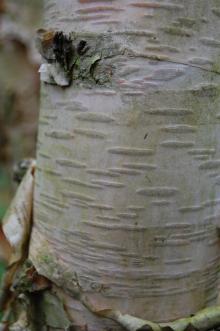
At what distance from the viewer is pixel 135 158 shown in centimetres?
68

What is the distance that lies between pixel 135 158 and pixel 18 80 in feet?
9.29

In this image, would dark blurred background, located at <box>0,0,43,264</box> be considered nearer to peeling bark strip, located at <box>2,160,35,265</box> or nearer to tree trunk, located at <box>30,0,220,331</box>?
peeling bark strip, located at <box>2,160,35,265</box>

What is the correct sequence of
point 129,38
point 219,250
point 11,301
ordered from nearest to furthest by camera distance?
point 129,38
point 219,250
point 11,301

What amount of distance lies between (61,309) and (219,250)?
270mm

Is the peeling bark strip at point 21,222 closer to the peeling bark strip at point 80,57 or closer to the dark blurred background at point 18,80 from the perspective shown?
the peeling bark strip at point 80,57

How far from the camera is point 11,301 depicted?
0.87 meters

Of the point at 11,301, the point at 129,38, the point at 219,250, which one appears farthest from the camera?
the point at 11,301

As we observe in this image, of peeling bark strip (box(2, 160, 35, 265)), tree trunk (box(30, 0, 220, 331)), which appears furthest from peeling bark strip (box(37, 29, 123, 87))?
peeling bark strip (box(2, 160, 35, 265))

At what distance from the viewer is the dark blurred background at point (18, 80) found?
3225 millimetres

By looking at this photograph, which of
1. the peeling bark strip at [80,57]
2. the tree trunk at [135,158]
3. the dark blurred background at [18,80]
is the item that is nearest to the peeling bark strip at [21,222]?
the tree trunk at [135,158]

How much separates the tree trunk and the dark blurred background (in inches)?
97.2

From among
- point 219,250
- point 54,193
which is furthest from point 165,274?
point 54,193

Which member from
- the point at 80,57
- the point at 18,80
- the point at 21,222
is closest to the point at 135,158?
the point at 80,57

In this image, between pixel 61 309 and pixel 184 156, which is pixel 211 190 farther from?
pixel 61 309
